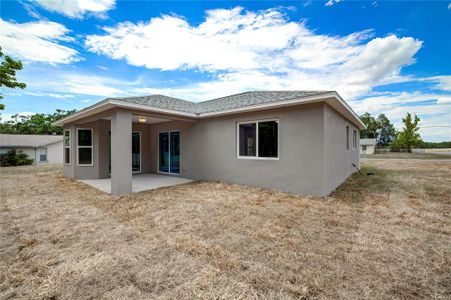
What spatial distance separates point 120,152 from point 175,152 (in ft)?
12.9

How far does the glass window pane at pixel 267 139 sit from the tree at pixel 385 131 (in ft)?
228

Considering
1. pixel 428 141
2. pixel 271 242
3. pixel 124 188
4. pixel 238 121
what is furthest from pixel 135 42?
pixel 428 141

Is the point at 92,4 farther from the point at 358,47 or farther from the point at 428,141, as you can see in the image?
the point at 428,141

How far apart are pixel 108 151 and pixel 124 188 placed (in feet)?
13.9

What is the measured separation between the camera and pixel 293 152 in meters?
6.54

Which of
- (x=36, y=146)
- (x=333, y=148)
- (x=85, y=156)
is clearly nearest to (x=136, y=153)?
(x=85, y=156)

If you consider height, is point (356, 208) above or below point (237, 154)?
below

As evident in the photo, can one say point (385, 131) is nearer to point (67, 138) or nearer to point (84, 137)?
point (84, 137)

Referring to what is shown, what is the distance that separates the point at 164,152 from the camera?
35.5 ft

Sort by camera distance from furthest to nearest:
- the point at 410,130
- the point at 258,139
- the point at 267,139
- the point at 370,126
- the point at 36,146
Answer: the point at 370,126
the point at 410,130
the point at 36,146
the point at 258,139
the point at 267,139

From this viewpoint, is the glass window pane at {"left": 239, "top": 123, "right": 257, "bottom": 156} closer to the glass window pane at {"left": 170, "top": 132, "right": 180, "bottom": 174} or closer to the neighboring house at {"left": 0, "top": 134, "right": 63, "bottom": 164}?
the glass window pane at {"left": 170, "top": 132, "right": 180, "bottom": 174}

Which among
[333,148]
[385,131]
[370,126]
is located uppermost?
[370,126]

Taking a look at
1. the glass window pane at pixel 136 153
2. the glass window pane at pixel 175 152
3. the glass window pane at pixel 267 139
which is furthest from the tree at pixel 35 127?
the glass window pane at pixel 267 139

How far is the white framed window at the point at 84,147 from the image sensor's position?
957 centimetres
